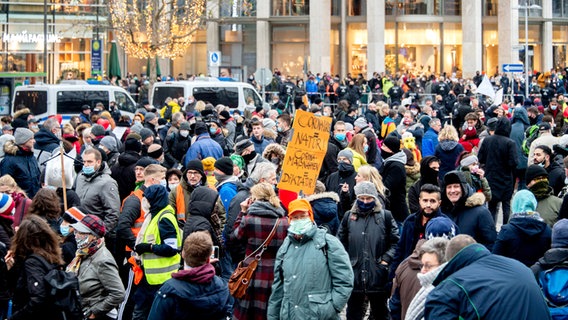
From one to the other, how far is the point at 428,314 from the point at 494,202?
10.1 metres

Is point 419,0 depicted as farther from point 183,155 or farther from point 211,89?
point 183,155

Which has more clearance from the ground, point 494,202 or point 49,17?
point 49,17

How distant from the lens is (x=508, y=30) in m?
61.4

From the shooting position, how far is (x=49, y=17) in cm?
5250

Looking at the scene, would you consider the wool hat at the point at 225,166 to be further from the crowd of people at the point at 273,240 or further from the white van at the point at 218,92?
the white van at the point at 218,92

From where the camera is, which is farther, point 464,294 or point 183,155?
point 183,155

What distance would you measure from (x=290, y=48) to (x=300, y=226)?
54189 millimetres

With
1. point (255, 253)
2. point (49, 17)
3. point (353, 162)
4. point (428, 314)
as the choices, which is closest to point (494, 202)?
point (353, 162)

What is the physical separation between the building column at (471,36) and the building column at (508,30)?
1811 millimetres

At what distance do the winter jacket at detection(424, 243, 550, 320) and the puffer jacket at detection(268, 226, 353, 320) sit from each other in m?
2.30

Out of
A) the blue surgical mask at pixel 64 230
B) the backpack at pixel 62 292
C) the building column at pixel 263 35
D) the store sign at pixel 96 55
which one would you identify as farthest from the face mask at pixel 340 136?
the building column at pixel 263 35

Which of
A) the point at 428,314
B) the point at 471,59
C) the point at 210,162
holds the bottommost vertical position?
the point at 428,314

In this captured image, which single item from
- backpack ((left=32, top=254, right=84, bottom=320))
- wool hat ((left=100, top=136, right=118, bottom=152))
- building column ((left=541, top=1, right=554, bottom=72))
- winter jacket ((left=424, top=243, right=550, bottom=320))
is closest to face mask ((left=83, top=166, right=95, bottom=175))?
wool hat ((left=100, top=136, right=118, bottom=152))

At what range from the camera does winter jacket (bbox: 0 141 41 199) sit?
15055 mm
